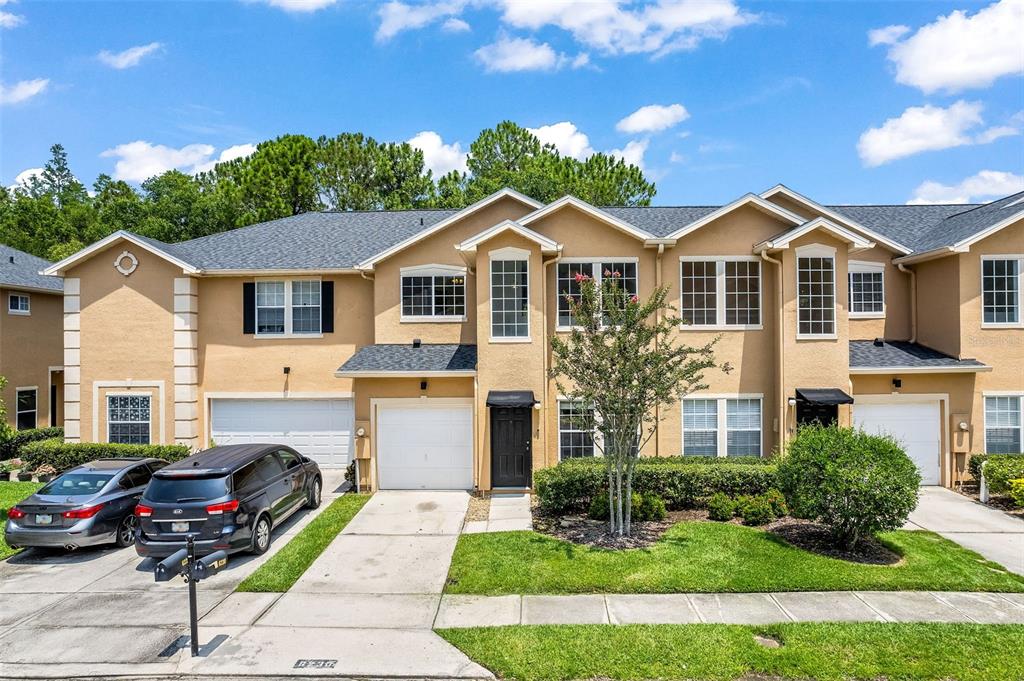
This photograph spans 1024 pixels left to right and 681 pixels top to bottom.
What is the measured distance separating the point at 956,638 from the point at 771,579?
7.74 feet

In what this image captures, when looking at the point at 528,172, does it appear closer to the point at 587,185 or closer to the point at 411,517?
the point at 587,185

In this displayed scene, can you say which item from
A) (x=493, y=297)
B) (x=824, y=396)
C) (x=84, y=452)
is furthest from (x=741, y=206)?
(x=84, y=452)

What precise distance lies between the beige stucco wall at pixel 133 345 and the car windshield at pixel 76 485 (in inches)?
221

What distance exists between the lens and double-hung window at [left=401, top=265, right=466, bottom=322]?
1639 centimetres

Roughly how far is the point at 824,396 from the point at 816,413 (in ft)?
2.07

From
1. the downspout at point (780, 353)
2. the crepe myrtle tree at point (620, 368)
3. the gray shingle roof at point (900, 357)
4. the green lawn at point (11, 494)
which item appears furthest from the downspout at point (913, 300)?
the green lawn at point (11, 494)

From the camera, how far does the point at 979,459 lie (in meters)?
14.6

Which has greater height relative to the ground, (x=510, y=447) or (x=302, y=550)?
(x=510, y=447)

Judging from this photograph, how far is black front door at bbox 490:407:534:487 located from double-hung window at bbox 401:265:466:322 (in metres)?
3.40

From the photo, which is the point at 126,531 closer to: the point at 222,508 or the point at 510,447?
the point at 222,508

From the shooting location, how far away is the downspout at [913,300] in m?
16.6

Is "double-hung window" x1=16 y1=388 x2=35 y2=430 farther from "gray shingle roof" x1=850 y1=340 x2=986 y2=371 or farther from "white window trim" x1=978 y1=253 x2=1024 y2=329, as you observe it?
"white window trim" x1=978 y1=253 x2=1024 y2=329

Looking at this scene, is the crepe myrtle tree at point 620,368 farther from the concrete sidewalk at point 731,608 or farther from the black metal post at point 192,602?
the black metal post at point 192,602

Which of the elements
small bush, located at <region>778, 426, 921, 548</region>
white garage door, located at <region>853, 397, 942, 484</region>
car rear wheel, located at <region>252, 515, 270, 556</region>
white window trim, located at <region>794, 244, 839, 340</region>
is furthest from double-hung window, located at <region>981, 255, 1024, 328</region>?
car rear wheel, located at <region>252, 515, 270, 556</region>
